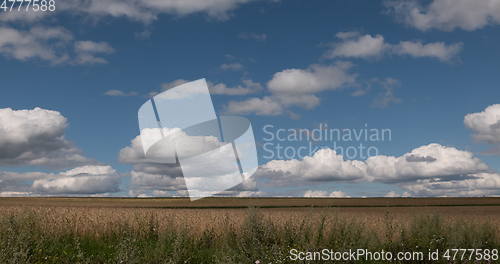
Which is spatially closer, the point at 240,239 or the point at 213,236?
the point at 240,239

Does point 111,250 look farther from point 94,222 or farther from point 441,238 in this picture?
point 441,238

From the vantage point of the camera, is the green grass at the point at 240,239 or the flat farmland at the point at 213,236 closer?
the green grass at the point at 240,239

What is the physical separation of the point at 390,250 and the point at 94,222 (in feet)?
40.8

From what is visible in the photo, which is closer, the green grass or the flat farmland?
the green grass

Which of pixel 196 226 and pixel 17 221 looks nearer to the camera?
pixel 17 221

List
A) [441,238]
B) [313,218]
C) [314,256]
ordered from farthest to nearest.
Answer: [313,218] → [441,238] → [314,256]

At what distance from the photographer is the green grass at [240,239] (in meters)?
15.0

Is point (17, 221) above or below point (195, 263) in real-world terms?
above

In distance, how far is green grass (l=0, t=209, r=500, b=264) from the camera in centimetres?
1498

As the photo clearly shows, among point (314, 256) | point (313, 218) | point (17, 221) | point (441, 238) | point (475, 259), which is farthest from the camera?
point (313, 218)

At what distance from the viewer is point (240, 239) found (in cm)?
1622

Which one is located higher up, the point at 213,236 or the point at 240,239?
the point at 240,239

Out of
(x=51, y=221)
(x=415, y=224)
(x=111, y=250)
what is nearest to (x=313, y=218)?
(x=415, y=224)

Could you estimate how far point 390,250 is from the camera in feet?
54.4
